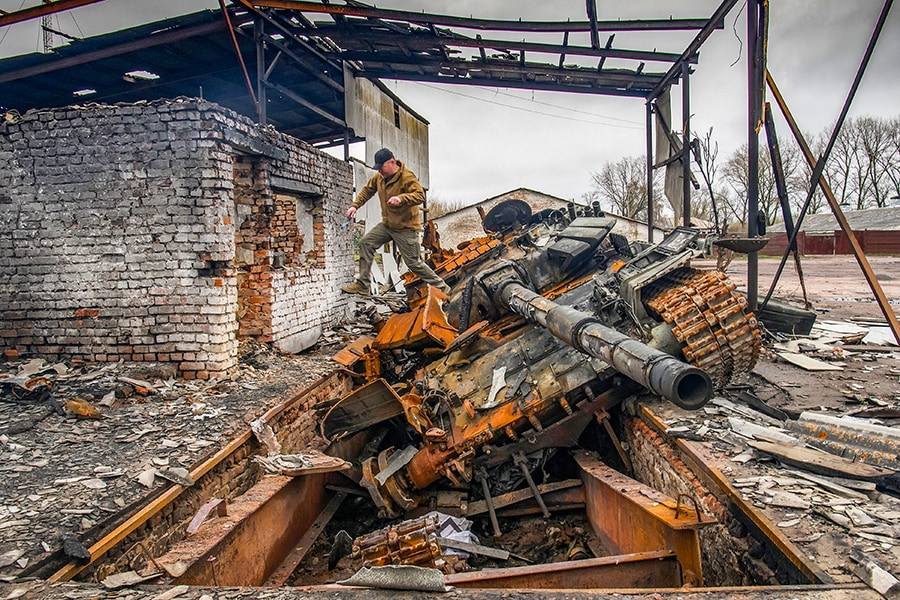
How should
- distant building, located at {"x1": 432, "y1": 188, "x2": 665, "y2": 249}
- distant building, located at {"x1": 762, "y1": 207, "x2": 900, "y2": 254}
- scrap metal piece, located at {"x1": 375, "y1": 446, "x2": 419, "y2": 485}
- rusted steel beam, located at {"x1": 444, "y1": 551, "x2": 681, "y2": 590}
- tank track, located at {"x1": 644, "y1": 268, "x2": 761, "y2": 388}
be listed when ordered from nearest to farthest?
rusted steel beam, located at {"x1": 444, "y1": 551, "x2": 681, "y2": 590}
tank track, located at {"x1": 644, "y1": 268, "x2": 761, "y2": 388}
scrap metal piece, located at {"x1": 375, "y1": 446, "x2": 419, "y2": 485}
distant building, located at {"x1": 432, "y1": 188, "x2": 665, "y2": 249}
distant building, located at {"x1": 762, "y1": 207, "x2": 900, "y2": 254}

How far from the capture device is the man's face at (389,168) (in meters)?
7.08

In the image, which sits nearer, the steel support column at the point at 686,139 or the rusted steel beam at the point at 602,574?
the rusted steel beam at the point at 602,574

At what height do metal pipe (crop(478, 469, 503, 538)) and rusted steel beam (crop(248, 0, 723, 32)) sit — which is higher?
rusted steel beam (crop(248, 0, 723, 32))

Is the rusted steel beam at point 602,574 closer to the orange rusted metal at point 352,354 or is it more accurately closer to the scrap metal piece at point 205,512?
the scrap metal piece at point 205,512

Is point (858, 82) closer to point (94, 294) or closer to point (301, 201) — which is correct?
point (301, 201)

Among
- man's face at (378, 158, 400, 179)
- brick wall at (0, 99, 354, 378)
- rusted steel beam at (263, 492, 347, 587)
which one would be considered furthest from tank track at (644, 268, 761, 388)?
brick wall at (0, 99, 354, 378)

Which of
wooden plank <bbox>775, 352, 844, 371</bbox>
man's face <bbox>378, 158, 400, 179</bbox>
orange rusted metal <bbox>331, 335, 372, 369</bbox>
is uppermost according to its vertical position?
man's face <bbox>378, 158, 400, 179</bbox>

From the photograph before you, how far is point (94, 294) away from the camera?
6426 millimetres

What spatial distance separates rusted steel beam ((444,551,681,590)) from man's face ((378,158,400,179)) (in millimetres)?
5166

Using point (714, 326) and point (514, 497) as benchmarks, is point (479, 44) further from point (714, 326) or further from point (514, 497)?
point (514, 497)

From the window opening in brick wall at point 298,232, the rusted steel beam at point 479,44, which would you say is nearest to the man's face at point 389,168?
the window opening in brick wall at point 298,232

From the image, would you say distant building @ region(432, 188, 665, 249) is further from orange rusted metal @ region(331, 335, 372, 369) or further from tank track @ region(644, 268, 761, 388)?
tank track @ region(644, 268, 761, 388)

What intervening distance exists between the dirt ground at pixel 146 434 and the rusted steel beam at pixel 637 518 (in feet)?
1.49

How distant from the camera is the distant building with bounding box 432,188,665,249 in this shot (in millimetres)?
25625
